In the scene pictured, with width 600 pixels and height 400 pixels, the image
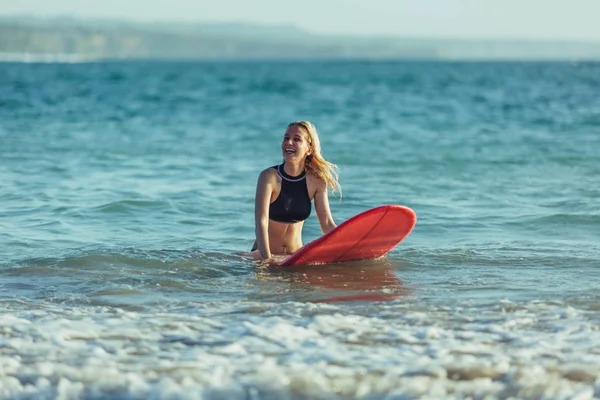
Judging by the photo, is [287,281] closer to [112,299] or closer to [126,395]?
[112,299]

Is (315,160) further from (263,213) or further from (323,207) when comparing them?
(263,213)

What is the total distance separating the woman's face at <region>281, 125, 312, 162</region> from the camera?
6594 mm

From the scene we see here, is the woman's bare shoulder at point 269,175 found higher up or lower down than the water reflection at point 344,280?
higher up

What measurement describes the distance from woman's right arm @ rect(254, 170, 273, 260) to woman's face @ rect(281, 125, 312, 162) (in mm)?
246

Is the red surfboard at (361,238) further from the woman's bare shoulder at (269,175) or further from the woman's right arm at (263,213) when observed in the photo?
the woman's bare shoulder at (269,175)

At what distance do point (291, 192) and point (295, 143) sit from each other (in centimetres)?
43

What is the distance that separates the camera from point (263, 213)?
6.61m

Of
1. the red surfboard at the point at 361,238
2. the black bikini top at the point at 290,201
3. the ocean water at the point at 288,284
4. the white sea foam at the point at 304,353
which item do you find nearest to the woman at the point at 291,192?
the black bikini top at the point at 290,201

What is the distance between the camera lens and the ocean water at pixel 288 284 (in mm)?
4273

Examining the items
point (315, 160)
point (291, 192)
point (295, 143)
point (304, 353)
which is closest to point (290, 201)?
point (291, 192)

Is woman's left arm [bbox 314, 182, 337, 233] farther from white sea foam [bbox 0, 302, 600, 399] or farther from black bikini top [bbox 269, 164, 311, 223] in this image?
white sea foam [bbox 0, 302, 600, 399]

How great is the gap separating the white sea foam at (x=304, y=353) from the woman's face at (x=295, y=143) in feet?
4.93

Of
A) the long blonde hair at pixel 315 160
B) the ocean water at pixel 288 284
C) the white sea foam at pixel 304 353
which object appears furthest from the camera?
the long blonde hair at pixel 315 160

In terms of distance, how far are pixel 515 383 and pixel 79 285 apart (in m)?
3.38
